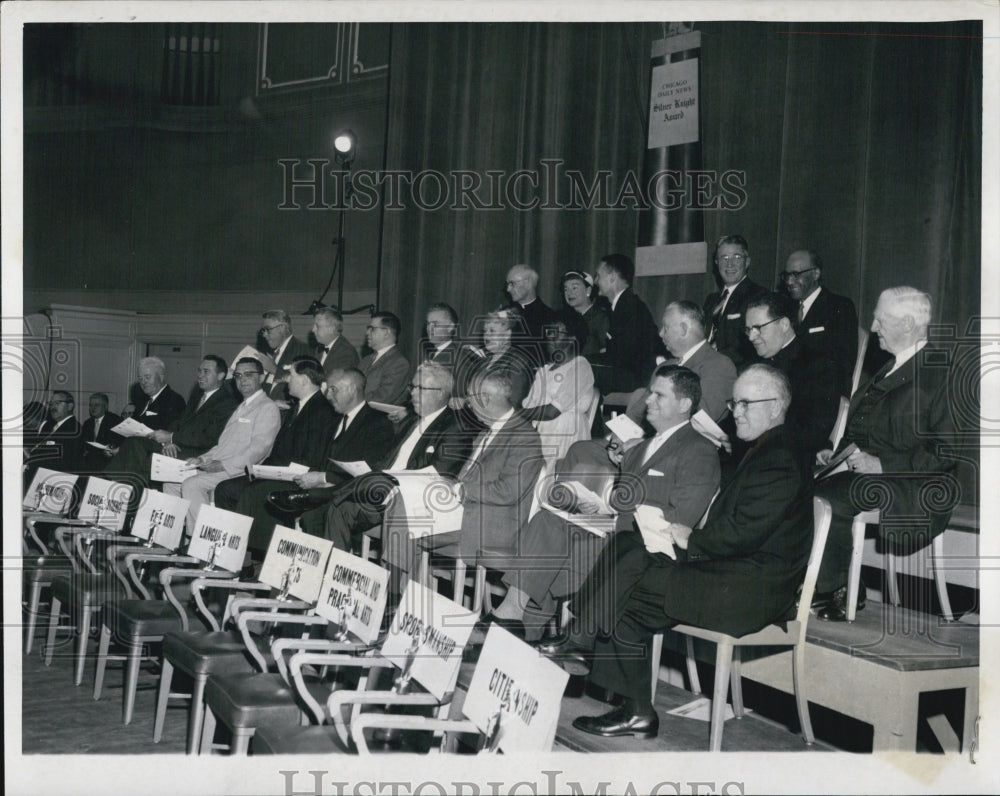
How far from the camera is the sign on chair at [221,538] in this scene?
14.2ft

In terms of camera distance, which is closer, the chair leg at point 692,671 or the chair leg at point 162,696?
the chair leg at point 162,696

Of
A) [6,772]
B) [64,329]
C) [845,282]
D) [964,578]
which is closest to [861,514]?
[964,578]

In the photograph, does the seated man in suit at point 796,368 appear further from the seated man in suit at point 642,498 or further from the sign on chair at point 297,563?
the sign on chair at point 297,563

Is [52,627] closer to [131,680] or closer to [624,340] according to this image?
[131,680]

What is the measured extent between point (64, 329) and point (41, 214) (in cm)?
154

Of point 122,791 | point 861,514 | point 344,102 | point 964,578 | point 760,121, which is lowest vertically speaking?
point 122,791

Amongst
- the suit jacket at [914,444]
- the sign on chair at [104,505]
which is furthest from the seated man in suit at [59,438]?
the suit jacket at [914,444]

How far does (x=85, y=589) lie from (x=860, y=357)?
3.94 m

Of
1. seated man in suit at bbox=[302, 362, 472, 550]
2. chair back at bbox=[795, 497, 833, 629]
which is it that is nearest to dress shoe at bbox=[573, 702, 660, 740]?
chair back at bbox=[795, 497, 833, 629]

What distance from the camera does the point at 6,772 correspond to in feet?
10.8

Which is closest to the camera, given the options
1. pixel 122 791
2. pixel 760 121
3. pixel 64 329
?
pixel 122 791

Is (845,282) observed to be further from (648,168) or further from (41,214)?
(41,214)

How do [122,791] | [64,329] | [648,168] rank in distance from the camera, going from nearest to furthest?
[122,791] < [648,168] < [64,329]

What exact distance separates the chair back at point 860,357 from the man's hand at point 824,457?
0.37 metres
